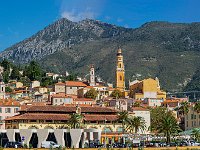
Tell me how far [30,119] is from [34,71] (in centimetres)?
9640

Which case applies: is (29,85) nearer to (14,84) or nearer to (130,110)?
(14,84)

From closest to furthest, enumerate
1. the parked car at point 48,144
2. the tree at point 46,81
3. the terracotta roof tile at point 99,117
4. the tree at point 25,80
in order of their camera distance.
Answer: the parked car at point 48,144 → the terracotta roof tile at point 99,117 → the tree at point 46,81 → the tree at point 25,80

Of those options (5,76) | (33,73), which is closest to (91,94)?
(33,73)

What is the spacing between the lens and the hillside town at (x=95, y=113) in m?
94.3

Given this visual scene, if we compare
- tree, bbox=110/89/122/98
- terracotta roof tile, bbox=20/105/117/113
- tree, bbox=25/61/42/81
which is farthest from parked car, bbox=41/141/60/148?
tree, bbox=25/61/42/81

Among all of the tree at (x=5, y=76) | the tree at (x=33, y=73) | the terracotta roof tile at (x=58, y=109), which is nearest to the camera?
the terracotta roof tile at (x=58, y=109)

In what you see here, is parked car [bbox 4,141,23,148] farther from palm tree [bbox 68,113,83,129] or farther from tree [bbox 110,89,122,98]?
tree [bbox 110,89,122,98]

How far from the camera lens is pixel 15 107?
120 meters

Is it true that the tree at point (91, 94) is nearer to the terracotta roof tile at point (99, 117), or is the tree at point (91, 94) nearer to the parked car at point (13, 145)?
the terracotta roof tile at point (99, 117)

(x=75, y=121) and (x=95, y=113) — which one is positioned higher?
(x=95, y=113)

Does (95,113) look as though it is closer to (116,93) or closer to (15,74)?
(116,93)

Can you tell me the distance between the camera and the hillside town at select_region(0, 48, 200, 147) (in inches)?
3713

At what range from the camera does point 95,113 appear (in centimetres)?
10444

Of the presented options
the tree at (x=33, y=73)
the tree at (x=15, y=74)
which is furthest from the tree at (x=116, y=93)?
the tree at (x=15, y=74)
